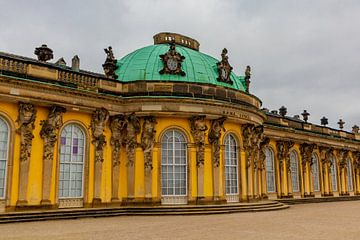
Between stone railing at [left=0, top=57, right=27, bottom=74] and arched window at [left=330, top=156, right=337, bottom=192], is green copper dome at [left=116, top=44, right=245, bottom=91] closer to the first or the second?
stone railing at [left=0, top=57, right=27, bottom=74]

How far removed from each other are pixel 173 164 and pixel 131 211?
3.70 metres

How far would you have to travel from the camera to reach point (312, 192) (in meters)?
35.5

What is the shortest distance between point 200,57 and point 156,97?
5923mm

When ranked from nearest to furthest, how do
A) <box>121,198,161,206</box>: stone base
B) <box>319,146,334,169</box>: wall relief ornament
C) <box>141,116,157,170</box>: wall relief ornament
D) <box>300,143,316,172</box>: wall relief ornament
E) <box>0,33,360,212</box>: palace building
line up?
<box>0,33,360,212</box>: palace building → <box>121,198,161,206</box>: stone base → <box>141,116,157,170</box>: wall relief ornament → <box>300,143,316,172</box>: wall relief ornament → <box>319,146,334,169</box>: wall relief ornament

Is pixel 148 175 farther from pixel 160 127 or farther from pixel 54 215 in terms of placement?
pixel 54 215

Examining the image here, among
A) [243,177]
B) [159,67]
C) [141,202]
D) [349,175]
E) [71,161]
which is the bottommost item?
[141,202]

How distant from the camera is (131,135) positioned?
2178 cm

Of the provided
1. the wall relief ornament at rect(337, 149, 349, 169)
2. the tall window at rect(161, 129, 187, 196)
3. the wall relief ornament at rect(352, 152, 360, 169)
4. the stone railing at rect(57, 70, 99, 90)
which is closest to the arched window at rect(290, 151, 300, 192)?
the wall relief ornament at rect(337, 149, 349, 169)

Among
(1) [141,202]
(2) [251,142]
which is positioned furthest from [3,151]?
(2) [251,142]

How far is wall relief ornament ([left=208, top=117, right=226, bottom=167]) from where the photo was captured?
2266 centimetres

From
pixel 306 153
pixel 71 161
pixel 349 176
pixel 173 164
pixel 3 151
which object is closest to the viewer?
pixel 3 151

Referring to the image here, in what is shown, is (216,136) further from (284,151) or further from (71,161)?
(284,151)

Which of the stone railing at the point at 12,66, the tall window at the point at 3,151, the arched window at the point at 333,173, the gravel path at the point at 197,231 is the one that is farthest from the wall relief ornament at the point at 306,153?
the tall window at the point at 3,151

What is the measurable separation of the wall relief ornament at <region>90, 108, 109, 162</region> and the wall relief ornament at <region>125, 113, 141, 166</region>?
1.40 m
